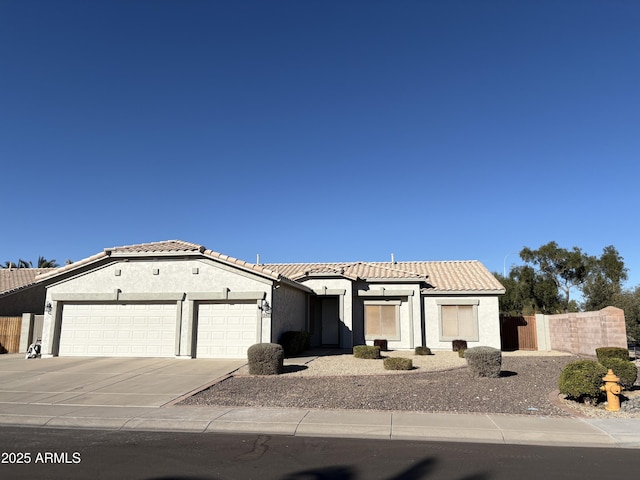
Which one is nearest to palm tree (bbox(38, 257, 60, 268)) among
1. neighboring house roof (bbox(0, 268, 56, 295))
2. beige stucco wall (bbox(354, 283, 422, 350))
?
neighboring house roof (bbox(0, 268, 56, 295))

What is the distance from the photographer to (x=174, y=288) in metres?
19.1

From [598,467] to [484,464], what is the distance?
1.53m

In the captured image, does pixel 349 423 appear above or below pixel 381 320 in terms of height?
below

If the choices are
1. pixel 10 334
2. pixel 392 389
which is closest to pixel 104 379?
pixel 392 389

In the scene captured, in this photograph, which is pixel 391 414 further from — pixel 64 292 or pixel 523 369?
pixel 64 292

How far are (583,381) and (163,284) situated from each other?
15401mm

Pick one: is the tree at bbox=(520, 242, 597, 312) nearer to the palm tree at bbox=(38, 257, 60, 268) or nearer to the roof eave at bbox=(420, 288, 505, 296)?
the roof eave at bbox=(420, 288, 505, 296)

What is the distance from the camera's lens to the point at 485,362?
14016 millimetres

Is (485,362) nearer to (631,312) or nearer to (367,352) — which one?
(367,352)

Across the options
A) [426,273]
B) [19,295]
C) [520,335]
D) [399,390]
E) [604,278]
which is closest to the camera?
[399,390]

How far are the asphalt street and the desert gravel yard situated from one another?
255 centimetres

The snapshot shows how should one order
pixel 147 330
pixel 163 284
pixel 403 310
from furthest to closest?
pixel 403 310 → pixel 163 284 → pixel 147 330

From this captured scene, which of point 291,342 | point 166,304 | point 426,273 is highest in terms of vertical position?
point 426,273

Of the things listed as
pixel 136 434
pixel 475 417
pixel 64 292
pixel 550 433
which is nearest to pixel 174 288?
pixel 64 292
